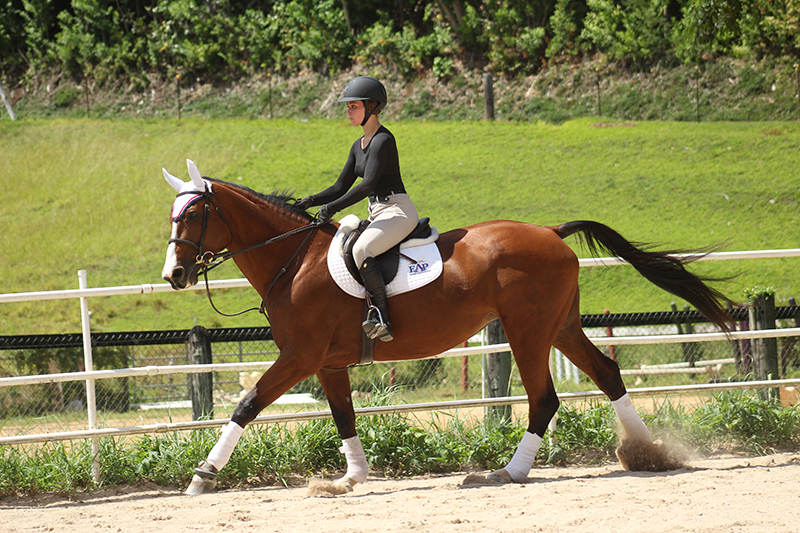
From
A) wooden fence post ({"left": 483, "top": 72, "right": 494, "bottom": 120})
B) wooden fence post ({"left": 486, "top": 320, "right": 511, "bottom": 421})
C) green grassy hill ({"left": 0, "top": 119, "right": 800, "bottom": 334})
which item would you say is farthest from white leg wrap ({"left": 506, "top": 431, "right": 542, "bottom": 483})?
wooden fence post ({"left": 483, "top": 72, "right": 494, "bottom": 120})

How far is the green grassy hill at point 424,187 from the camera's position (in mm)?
14938

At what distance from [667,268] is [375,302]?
2.22 meters

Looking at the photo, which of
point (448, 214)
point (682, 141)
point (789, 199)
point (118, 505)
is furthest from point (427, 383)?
point (682, 141)

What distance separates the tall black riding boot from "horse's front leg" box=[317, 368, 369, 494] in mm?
590

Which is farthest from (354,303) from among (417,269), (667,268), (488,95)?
(488,95)

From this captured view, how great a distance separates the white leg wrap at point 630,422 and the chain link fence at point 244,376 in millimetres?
1019

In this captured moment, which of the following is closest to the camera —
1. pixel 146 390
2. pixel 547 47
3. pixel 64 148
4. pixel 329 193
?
pixel 329 193

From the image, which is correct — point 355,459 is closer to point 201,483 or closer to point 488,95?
point 201,483

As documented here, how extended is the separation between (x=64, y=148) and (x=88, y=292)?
22102mm

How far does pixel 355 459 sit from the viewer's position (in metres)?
4.91

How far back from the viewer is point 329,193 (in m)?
4.97

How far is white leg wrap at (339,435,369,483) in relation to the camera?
4.87 meters

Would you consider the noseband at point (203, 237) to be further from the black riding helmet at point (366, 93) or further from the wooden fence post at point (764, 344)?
the wooden fence post at point (764, 344)

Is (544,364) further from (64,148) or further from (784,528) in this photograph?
(64,148)
